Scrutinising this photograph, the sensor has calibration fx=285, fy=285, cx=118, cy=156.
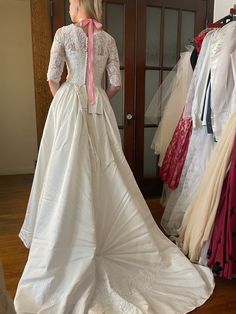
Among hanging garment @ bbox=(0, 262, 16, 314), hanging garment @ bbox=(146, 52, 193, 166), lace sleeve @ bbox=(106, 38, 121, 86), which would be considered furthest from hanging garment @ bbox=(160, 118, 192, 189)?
hanging garment @ bbox=(0, 262, 16, 314)

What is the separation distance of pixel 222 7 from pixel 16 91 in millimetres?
2553

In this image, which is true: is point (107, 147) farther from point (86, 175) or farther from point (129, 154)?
point (129, 154)

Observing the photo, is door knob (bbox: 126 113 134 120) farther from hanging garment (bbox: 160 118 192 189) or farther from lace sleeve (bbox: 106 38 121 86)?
lace sleeve (bbox: 106 38 121 86)

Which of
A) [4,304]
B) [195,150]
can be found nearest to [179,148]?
[195,150]

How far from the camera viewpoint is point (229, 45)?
1.65 meters

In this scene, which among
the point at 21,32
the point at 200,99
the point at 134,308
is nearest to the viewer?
the point at 134,308

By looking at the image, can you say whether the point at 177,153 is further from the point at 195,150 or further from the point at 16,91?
the point at 16,91

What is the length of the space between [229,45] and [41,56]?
1413mm

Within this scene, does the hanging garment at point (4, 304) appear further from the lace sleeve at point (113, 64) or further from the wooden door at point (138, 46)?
the wooden door at point (138, 46)

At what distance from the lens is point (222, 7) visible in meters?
2.52

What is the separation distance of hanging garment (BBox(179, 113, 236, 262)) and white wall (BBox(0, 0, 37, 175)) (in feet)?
8.85

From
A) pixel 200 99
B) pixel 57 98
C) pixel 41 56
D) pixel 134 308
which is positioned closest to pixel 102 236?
pixel 134 308

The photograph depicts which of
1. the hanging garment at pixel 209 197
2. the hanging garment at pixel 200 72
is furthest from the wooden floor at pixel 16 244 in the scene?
the hanging garment at pixel 200 72

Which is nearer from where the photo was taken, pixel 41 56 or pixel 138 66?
pixel 41 56
